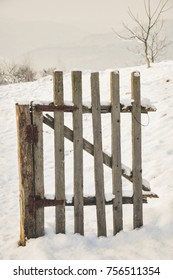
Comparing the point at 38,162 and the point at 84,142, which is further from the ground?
the point at 84,142

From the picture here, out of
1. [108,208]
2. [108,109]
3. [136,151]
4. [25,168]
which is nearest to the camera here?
[25,168]

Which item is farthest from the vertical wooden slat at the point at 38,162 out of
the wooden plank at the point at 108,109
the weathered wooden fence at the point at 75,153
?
the wooden plank at the point at 108,109

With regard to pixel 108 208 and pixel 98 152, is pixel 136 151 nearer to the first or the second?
pixel 98 152

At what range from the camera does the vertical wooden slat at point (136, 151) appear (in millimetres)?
3357

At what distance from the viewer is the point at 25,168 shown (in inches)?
128

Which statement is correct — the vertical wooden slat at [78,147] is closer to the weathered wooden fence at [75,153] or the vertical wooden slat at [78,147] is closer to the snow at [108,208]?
the weathered wooden fence at [75,153]

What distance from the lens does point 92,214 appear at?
4.32 metres

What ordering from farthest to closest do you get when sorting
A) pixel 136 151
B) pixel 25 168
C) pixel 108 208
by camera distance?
pixel 108 208 → pixel 136 151 → pixel 25 168

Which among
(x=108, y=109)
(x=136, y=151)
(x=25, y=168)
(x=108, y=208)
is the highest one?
(x=108, y=109)

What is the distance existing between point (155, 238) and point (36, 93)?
35.4 feet

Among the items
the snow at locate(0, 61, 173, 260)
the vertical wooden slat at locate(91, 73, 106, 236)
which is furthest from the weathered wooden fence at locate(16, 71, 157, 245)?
the snow at locate(0, 61, 173, 260)

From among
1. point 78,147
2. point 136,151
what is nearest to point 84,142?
point 78,147

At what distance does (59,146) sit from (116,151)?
625 millimetres
